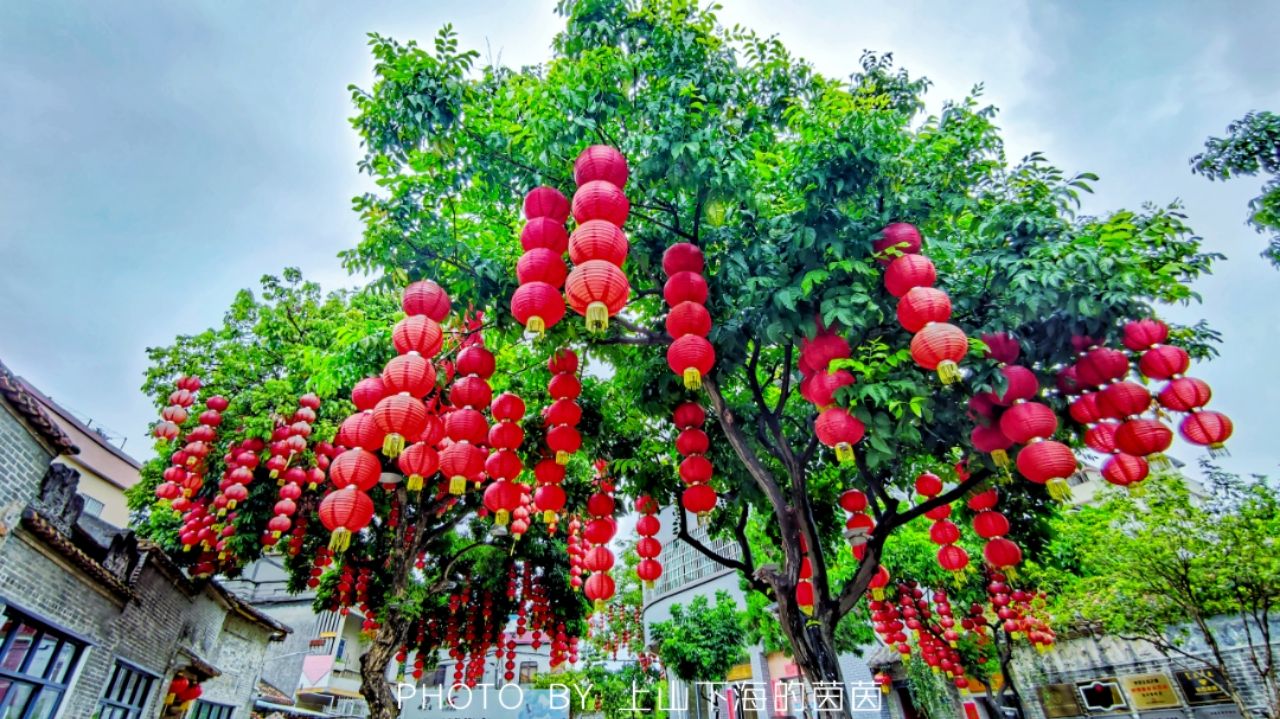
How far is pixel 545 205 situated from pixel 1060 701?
63.4 ft

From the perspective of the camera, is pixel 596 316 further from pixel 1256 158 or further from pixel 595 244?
pixel 1256 158

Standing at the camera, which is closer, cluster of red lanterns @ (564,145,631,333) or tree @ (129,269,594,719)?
cluster of red lanterns @ (564,145,631,333)

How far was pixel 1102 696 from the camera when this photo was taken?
1429 centimetres

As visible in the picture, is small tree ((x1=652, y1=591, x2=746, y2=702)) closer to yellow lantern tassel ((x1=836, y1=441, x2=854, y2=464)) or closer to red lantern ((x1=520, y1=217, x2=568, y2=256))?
yellow lantern tassel ((x1=836, y1=441, x2=854, y2=464))

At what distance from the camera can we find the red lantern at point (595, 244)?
4492 mm

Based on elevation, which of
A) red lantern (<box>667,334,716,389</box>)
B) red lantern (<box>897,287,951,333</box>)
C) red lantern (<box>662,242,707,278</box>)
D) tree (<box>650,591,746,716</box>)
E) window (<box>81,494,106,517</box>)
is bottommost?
tree (<box>650,591,746,716</box>)

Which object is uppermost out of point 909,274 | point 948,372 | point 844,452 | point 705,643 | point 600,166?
point 600,166

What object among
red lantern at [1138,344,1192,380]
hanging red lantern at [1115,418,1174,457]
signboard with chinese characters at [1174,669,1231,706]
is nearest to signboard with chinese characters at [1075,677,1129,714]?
signboard with chinese characters at [1174,669,1231,706]

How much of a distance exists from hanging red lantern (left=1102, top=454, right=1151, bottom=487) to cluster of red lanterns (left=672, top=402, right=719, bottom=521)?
385cm

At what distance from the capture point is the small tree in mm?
15211

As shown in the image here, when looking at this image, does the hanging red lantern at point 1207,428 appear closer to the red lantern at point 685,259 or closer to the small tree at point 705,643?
the red lantern at point 685,259

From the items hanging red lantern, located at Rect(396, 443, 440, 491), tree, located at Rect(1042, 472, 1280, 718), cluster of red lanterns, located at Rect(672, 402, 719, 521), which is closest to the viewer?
hanging red lantern, located at Rect(396, 443, 440, 491)

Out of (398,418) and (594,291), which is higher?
(594,291)

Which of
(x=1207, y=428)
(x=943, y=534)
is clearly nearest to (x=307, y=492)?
(x=943, y=534)
